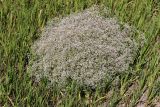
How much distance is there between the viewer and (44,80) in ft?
10.4

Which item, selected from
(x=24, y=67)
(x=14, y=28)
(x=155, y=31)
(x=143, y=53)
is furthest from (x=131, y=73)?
(x=14, y=28)

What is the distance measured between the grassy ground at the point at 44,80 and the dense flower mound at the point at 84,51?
0.10 meters

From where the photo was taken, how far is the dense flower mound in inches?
127

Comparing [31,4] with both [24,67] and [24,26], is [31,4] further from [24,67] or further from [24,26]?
[24,67]

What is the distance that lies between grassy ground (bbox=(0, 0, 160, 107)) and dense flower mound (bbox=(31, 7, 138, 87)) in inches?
3.8

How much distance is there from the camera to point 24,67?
3.40 meters

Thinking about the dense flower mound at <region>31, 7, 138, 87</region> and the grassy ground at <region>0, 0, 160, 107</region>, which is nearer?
the grassy ground at <region>0, 0, 160, 107</region>

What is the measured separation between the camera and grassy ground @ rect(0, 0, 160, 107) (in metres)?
3.10

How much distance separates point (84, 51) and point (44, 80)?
42cm

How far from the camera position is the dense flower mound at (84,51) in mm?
3217

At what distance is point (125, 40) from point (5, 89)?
1.13 meters

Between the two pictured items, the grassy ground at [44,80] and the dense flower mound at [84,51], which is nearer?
the grassy ground at [44,80]

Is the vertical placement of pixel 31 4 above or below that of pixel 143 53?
above

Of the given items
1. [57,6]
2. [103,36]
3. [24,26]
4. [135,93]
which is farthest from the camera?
[57,6]
